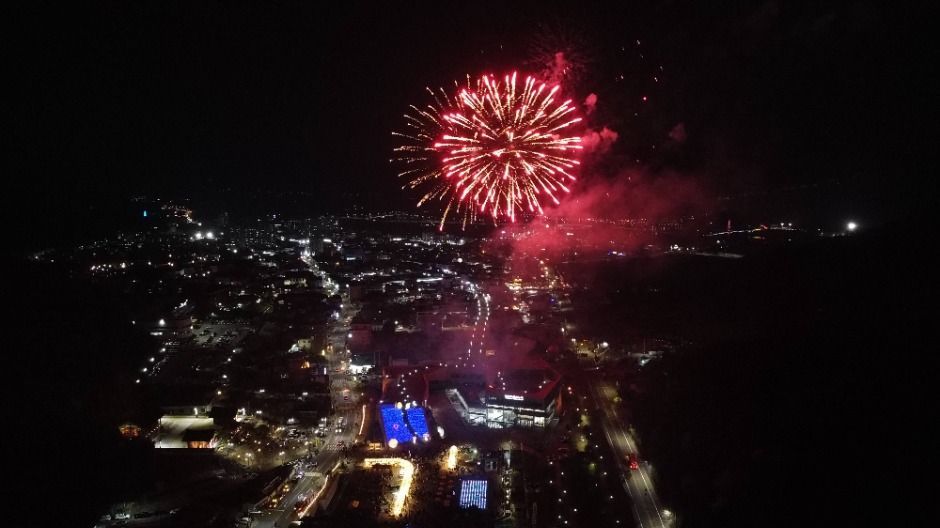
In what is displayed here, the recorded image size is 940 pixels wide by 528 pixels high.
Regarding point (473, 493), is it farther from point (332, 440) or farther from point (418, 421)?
point (332, 440)

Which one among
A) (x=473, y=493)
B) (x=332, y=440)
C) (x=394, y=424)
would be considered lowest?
(x=473, y=493)

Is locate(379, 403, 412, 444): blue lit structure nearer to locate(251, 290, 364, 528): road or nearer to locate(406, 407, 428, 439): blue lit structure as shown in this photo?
locate(406, 407, 428, 439): blue lit structure

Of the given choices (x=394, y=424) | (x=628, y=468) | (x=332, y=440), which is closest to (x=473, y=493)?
(x=394, y=424)

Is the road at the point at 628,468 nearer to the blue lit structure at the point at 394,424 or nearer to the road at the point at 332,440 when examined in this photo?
the blue lit structure at the point at 394,424

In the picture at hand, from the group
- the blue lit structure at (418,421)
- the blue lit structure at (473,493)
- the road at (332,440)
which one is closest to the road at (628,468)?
the blue lit structure at (473,493)

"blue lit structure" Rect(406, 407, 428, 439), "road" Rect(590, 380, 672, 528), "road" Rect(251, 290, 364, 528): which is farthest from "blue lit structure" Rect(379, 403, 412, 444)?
"road" Rect(590, 380, 672, 528)

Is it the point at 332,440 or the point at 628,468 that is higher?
the point at 332,440
